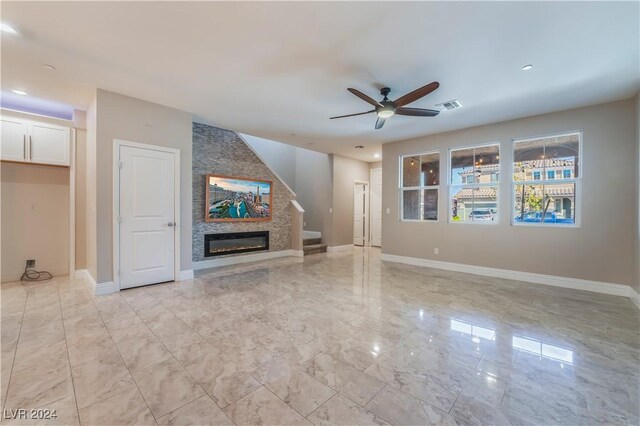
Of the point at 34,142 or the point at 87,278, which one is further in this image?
the point at 87,278

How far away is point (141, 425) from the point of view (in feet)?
5.01

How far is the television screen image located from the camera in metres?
5.65

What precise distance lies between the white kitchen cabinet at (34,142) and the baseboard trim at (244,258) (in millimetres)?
2886

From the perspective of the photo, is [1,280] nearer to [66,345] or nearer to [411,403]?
[66,345]

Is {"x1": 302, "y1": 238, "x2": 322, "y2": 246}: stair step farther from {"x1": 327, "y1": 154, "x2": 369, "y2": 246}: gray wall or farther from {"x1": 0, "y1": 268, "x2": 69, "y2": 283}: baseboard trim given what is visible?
{"x1": 0, "y1": 268, "x2": 69, "y2": 283}: baseboard trim

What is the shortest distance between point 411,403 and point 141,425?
5.37 ft

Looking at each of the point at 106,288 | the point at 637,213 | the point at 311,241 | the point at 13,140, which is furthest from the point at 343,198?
the point at 13,140

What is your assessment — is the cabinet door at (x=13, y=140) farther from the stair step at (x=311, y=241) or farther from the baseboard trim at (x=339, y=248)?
the baseboard trim at (x=339, y=248)

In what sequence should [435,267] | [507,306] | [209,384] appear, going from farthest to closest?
1. [435,267]
2. [507,306]
3. [209,384]

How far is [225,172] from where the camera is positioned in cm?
584

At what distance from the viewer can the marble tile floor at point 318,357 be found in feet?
5.48

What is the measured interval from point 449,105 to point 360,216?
202 inches

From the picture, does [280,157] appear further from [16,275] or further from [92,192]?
[16,275]

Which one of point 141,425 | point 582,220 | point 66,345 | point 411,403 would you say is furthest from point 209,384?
point 582,220
